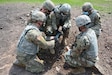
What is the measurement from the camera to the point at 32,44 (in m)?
6.98

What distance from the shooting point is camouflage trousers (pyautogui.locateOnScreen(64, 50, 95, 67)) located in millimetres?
7191

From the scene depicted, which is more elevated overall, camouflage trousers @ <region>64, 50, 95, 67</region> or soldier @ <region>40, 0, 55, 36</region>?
soldier @ <region>40, 0, 55, 36</region>

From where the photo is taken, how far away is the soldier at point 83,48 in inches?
269

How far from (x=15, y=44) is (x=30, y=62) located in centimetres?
186

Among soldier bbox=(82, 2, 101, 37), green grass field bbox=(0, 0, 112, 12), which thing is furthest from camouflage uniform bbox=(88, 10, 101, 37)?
green grass field bbox=(0, 0, 112, 12)

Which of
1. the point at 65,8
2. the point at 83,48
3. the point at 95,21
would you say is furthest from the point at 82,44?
the point at 95,21

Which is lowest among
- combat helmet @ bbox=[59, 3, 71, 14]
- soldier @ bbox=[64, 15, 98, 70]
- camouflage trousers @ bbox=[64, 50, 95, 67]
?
camouflage trousers @ bbox=[64, 50, 95, 67]

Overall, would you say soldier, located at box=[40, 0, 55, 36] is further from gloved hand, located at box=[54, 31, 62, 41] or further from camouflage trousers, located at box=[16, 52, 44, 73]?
camouflage trousers, located at box=[16, 52, 44, 73]

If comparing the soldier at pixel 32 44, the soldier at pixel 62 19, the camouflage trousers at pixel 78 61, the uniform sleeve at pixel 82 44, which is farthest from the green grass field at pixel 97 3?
the soldier at pixel 32 44

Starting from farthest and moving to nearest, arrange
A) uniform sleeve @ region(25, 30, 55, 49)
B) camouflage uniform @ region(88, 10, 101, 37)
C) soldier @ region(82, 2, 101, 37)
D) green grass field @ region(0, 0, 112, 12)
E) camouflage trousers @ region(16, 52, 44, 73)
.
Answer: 1. green grass field @ region(0, 0, 112, 12)
2. camouflage uniform @ region(88, 10, 101, 37)
3. soldier @ region(82, 2, 101, 37)
4. camouflage trousers @ region(16, 52, 44, 73)
5. uniform sleeve @ region(25, 30, 55, 49)

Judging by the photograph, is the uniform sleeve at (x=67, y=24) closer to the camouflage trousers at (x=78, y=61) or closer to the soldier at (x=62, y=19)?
the soldier at (x=62, y=19)

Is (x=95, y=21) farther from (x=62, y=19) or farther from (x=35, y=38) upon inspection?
(x=35, y=38)

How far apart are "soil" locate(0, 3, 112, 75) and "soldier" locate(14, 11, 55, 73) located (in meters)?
0.24

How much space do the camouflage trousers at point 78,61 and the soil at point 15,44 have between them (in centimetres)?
26
